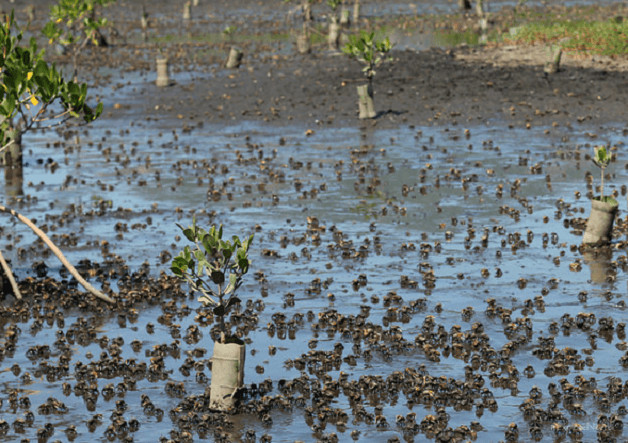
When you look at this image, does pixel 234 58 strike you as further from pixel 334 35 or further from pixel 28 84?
pixel 28 84

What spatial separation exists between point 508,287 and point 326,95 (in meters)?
19.0

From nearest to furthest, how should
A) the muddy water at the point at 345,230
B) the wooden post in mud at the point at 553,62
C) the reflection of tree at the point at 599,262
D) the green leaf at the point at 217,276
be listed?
the green leaf at the point at 217,276
the muddy water at the point at 345,230
the reflection of tree at the point at 599,262
the wooden post in mud at the point at 553,62

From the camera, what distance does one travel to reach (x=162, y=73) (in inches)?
1496

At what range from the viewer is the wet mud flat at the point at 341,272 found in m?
11.6

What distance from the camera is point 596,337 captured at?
13.8 meters

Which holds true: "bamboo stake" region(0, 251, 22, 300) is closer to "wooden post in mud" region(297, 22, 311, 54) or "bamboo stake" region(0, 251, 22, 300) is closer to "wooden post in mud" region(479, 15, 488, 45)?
"wooden post in mud" region(297, 22, 311, 54)

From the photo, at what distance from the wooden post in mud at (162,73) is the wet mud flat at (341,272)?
4152 millimetres

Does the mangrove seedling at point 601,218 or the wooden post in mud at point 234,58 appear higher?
the wooden post in mud at point 234,58

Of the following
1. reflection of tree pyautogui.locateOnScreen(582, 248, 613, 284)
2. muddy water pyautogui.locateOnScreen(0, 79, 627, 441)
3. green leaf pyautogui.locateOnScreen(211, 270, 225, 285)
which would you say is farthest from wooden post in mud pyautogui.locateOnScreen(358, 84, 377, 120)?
green leaf pyautogui.locateOnScreen(211, 270, 225, 285)

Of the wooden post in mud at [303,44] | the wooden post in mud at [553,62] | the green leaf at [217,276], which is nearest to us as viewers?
the green leaf at [217,276]

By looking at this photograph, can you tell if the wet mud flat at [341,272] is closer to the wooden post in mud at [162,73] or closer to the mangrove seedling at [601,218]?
the mangrove seedling at [601,218]

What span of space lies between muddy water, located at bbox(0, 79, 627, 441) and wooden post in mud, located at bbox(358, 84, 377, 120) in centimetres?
94

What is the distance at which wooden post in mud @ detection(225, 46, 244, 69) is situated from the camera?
41500 mm

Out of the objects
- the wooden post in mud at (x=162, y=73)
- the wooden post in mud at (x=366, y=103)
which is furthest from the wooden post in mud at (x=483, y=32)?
the wooden post in mud at (x=366, y=103)
